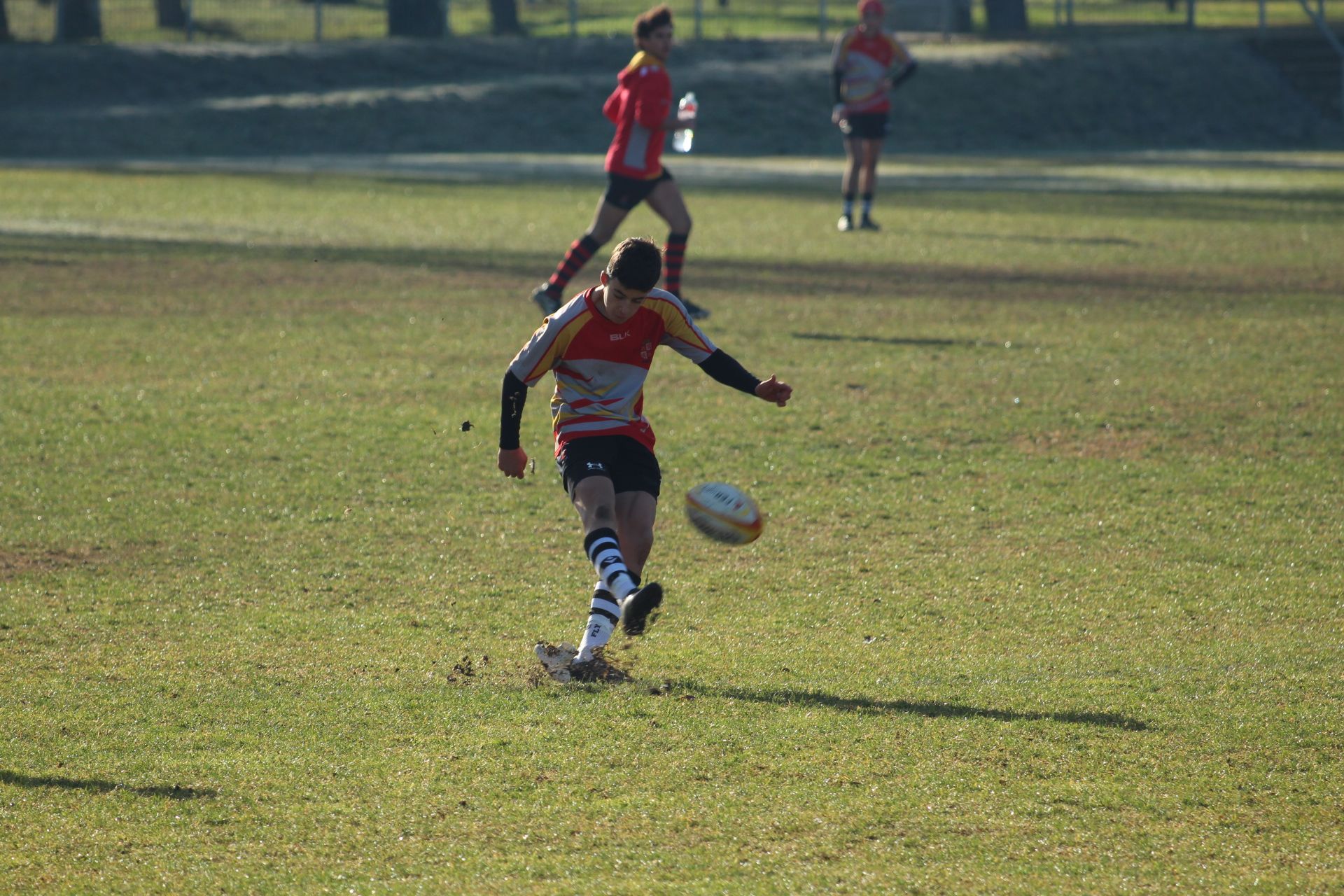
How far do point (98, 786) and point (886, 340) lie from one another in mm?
8639

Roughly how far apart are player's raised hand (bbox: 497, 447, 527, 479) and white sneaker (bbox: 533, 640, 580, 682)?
0.66 meters

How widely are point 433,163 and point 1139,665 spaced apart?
79.2 ft

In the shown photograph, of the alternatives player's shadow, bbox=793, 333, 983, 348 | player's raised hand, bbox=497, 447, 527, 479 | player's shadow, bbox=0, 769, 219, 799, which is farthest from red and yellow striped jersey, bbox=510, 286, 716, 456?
player's shadow, bbox=793, 333, 983, 348

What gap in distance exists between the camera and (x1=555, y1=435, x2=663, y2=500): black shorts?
605 cm

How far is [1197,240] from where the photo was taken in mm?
18094

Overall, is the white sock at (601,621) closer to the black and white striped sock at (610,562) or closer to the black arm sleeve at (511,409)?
the black and white striped sock at (610,562)

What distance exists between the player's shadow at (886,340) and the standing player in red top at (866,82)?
632cm

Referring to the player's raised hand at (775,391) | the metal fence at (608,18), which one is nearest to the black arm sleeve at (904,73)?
the player's raised hand at (775,391)

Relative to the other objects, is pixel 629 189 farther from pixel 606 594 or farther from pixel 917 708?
pixel 917 708

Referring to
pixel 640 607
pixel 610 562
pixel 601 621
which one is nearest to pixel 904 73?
pixel 610 562

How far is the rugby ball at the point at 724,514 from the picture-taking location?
19.7ft

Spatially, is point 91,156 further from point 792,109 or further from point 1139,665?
point 1139,665

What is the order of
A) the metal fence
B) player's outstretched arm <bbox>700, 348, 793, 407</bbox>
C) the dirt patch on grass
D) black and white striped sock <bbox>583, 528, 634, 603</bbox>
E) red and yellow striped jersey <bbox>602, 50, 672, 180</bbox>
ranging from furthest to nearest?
the metal fence
red and yellow striped jersey <bbox>602, 50, 672, 180</bbox>
the dirt patch on grass
player's outstretched arm <bbox>700, 348, 793, 407</bbox>
black and white striped sock <bbox>583, 528, 634, 603</bbox>

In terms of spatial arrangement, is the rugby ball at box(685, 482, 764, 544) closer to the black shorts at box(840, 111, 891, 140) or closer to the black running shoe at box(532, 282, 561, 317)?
the black running shoe at box(532, 282, 561, 317)
